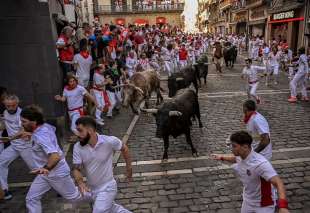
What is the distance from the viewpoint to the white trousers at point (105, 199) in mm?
3871

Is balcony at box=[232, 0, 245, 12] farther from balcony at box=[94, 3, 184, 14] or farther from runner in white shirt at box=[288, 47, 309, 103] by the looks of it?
runner in white shirt at box=[288, 47, 309, 103]

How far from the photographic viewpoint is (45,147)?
14.1 feet

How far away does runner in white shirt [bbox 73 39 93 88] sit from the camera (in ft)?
32.9

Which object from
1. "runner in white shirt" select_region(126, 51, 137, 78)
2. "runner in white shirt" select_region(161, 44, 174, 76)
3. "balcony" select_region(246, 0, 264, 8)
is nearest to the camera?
"runner in white shirt" select_region(126, 51, 137, 78)

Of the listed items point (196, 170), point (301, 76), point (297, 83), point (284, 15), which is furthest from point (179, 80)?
point (284, 15)

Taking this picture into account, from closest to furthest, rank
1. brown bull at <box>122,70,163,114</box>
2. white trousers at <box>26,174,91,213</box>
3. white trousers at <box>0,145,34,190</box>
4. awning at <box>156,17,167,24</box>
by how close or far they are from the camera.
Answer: white trousers at <box>26,174,91,213</box>, white trousers at <box>0,145,34,190</box>, brown bull at <box>122,70,163,114</box>, awning at <box>156,17,167,24</box>

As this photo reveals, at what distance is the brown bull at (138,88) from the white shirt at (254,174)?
760 cm

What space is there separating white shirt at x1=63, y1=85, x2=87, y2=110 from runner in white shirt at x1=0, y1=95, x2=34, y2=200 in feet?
5.88

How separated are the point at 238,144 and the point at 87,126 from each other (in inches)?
73.7

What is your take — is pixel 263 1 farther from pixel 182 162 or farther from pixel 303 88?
pixel 182 162

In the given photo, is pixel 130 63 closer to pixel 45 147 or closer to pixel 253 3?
pixel 45 147

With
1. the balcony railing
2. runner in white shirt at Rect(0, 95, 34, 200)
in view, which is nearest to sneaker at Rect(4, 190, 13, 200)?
runner in white shirt at Rect(0, 95, 34, 200)

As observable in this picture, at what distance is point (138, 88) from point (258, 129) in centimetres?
667

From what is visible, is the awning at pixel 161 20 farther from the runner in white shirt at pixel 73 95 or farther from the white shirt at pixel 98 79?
Result: the runner in white shirt at pixel 73 95
